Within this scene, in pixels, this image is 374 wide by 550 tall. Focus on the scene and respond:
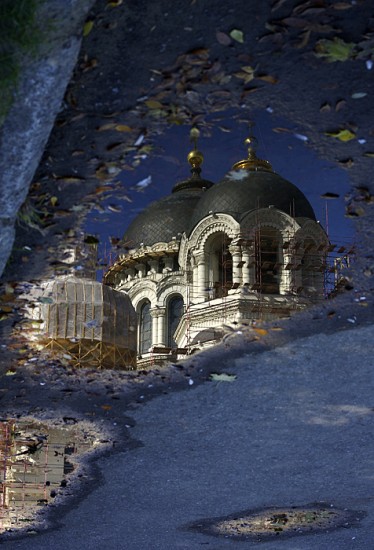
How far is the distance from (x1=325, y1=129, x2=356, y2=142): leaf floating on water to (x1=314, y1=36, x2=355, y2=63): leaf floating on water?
0.67 m

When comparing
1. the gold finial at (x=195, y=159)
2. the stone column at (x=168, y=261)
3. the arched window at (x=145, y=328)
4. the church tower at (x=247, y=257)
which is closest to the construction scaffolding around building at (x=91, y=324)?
the church tower at (x=247, y=257)

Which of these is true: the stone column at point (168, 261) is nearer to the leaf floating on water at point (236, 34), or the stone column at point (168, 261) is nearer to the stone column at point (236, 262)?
the stone column at point (236, 262)

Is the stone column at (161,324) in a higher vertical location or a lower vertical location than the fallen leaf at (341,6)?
higher

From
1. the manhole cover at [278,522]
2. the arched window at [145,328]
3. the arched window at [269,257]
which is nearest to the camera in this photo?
the manhole cover at [278,522]

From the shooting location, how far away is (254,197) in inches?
1006

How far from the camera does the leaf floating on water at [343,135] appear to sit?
5.43 m

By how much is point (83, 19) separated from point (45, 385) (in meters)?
4.81

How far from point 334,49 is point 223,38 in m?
0.71

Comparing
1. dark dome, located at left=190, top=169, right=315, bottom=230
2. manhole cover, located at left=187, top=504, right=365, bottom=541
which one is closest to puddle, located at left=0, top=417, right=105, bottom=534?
manhole cover, located at left=187, top=504, right=365, bottom=541

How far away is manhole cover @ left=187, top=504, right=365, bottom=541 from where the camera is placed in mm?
9195

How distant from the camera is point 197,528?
31.1 ft

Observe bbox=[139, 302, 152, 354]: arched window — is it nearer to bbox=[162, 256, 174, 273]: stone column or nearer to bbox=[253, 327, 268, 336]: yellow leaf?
bbox=[162, 256, 174, 273]: stone column

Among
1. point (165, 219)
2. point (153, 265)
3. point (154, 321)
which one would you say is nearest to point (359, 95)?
point (154, 321)

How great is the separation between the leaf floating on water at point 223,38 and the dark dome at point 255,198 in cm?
1993
